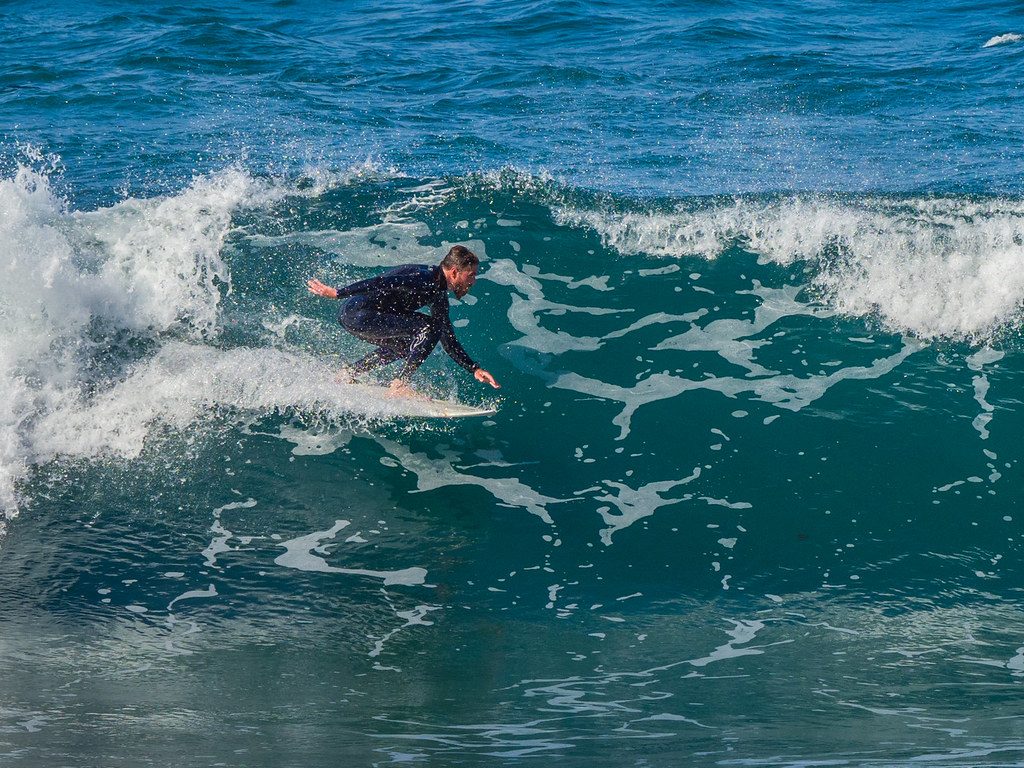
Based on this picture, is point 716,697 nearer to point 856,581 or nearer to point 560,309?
point 856,581

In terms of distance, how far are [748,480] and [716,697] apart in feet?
7.86

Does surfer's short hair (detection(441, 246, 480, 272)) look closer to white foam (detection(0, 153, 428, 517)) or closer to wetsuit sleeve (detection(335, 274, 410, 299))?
wetsuit sleeve (detection(335, 274, 410, 299))

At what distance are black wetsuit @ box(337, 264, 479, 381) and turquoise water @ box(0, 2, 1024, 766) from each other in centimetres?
72

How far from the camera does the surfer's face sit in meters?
6.95

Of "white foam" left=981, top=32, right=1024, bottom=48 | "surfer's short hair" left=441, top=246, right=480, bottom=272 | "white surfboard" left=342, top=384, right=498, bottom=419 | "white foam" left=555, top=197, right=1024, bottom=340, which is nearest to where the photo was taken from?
"surfer's short hair" left=441, top=246, right=480, bottom=272

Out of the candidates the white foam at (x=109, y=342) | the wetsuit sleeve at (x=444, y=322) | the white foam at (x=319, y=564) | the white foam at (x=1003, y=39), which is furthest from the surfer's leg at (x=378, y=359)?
the white foam at (x=1003, y=39)

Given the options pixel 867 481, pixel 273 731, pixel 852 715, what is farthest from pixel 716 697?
pixel 867 481

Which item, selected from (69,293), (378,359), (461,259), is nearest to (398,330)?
(378,359)

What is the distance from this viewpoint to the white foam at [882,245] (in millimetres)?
9117

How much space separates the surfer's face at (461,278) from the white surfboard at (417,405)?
1.13m

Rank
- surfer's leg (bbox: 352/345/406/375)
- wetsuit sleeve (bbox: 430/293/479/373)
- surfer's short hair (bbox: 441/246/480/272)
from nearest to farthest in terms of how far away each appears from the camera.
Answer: surfer's short hair (bbox: 441/246/480/272) < wetsuit sleeve (bbox: 430/293/479/373) < surfer's leg (bbox: 352/345/406/375)

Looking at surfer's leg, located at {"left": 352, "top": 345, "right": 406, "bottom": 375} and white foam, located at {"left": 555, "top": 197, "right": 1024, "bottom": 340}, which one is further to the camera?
white foam, located at {"left": 555, "top": 197, "right": 1024, "bottom": 340}

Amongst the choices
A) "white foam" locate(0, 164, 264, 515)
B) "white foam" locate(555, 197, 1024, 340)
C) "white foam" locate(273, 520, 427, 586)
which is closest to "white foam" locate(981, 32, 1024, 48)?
"white foam" locate(555, 197, 1024, 340)

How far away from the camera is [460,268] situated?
6.95 meters
